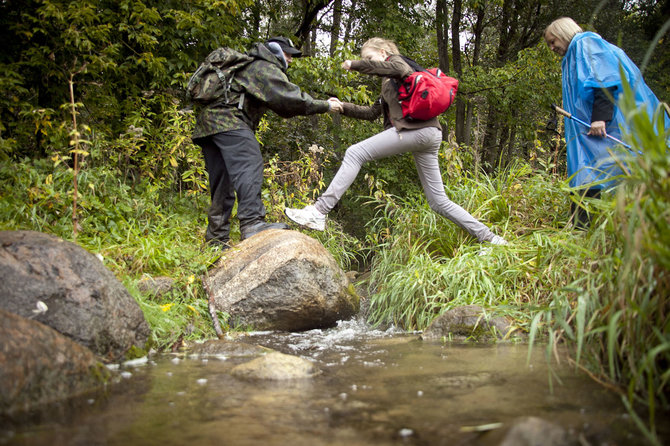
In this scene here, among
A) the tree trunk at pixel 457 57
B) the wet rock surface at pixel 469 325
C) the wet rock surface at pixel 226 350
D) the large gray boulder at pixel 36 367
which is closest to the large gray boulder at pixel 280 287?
the wet rock surface at pixel 226 350

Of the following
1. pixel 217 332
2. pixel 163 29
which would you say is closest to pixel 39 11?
pixel 163 29

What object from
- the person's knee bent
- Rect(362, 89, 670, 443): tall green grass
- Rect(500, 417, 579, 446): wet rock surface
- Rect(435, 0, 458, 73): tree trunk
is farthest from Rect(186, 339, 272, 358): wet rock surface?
Rect(435, 0, 458, 73): tree trunk

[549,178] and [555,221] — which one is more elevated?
[549,178]

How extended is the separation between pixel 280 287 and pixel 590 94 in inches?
119

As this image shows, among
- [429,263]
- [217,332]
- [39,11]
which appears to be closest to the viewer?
[217,332]

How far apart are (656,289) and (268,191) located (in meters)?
4.76

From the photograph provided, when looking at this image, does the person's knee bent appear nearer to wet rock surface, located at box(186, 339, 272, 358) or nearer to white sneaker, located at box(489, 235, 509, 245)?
white sneaker, located at box(489, 235, 509, 245)

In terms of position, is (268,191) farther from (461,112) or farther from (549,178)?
(461,112)

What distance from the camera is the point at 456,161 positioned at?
20.4 ft

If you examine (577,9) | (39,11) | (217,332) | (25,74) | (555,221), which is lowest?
(217,332)

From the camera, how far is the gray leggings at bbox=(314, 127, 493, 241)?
4629mm

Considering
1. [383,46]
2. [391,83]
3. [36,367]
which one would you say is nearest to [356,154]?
[391,83]

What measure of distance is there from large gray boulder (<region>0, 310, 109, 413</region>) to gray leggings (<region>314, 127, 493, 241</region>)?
2.72m

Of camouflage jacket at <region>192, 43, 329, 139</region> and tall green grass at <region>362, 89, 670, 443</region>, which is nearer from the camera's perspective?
tall green grass at <region>362, 89, 670, 443</region>
